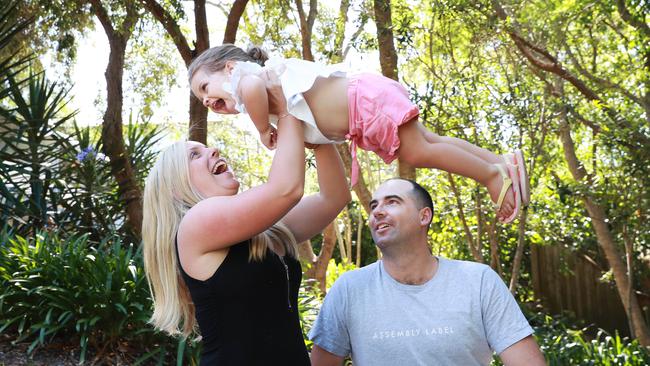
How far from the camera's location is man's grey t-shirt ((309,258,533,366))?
280 cm

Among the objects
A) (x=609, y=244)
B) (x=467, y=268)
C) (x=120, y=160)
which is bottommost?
(x=467, y=268)

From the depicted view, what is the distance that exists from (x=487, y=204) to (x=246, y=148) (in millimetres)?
9322

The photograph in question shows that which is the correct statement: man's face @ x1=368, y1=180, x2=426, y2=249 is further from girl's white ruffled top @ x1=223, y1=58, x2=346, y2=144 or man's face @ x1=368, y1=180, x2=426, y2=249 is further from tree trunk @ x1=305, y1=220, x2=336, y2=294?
tree trunk @ x1=305, y1=220, x2=336, y2=294

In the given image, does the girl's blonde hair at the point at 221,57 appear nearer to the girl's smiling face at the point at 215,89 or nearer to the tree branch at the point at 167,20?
the girl's smiling face at the point at 215,89

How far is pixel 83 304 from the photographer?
14.5ft

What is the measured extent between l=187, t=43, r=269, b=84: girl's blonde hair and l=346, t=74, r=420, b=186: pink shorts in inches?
14.7

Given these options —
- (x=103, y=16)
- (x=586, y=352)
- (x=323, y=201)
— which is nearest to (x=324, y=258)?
(x=586, y=352)

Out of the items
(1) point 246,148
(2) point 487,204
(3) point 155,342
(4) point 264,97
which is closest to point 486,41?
(2) point 487,204

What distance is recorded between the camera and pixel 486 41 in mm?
6629

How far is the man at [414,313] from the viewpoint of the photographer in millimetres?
2795

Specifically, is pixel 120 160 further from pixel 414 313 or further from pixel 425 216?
pixel 414 313

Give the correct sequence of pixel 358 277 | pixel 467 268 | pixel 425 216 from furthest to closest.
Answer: pixel 425 216 < pixel 358 277 < pixel 467 268

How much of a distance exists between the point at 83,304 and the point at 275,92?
2468 mm

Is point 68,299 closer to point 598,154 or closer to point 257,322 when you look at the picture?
point 257,322
